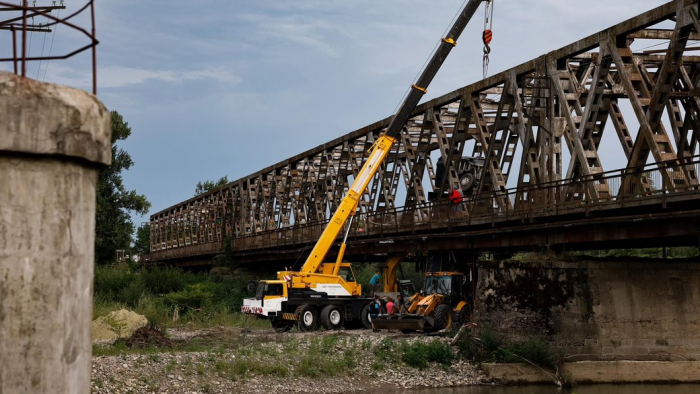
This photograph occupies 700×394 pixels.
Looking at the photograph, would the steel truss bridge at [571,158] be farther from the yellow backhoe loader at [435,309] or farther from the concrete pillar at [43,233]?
the concrete pillar at [43,233]

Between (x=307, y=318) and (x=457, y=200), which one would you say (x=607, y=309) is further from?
(x=307, y=318)

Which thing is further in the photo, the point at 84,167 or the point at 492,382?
the point at 492,382

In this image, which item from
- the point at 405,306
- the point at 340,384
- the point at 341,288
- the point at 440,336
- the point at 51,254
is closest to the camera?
the point at 51,254

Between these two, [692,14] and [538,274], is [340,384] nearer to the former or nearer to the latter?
[538,274]

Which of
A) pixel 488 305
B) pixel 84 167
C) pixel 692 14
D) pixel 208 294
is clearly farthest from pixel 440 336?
pixel 84 167

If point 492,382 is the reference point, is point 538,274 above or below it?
above

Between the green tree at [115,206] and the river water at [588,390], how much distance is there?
55065 millimetres

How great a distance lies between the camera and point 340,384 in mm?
21312

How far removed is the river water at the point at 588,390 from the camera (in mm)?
20953

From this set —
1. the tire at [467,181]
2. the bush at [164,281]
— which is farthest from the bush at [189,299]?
the tire at [467,181]

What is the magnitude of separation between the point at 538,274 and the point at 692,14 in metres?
7.60

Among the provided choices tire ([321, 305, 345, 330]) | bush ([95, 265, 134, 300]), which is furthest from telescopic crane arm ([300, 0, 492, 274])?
bush ([95, 265, 134, 300])

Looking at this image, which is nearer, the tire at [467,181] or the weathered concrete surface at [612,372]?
the weathered concrete surface at [612,372]

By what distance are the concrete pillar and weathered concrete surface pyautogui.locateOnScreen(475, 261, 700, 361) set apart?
19830mm
